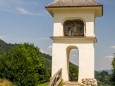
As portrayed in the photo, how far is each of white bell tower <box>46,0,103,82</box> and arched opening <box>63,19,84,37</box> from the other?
18 cm

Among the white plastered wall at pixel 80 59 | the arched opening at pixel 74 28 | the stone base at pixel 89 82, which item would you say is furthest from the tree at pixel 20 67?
the stone base at pixel 89 82

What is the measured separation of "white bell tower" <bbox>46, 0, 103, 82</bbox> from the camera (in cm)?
1859

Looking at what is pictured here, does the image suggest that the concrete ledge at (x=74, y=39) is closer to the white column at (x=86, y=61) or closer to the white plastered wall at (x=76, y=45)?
the white plastered wall at (x=76, y=45)

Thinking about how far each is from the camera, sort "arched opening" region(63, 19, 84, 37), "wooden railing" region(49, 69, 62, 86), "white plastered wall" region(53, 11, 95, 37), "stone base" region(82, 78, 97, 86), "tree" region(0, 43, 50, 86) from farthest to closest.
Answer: "tree" region(0, 43, 50, 86) < "arched opening" region(63, 19, 84, 37) < "white plastered wall" region(53, 11, 95, 37) < "stone base" region(82, 78, 97, 86) < "wooden railing" region(49, 69, 62, 86)

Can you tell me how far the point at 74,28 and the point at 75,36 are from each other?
99 centimetres

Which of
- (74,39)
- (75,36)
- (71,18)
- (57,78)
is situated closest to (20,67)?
(75,36)

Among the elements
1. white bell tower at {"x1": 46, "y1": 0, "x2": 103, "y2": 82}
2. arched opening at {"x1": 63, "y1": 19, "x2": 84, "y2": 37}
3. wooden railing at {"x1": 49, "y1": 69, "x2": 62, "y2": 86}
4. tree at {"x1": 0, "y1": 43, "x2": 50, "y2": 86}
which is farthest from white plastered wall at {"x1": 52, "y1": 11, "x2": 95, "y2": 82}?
tree at {"x1": 0, "y1": 43, "x2": 50, "y2": 86}

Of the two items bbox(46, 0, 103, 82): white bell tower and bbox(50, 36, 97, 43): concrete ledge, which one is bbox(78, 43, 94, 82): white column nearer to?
bbox(46, 0, 103, 82): white bell tower

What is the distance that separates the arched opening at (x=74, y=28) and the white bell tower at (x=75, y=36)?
7.2 inches

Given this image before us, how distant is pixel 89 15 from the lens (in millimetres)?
18969

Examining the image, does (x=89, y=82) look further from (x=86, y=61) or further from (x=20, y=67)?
(x=20, y=67)

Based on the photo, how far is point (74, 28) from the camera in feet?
66.2

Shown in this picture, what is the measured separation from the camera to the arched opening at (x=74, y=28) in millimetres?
19953

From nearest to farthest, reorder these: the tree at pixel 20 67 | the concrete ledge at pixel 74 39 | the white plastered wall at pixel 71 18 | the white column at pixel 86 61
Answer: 1. the white column at pixel 86 61
2. the concrete ledge at pixel 74 39
3. the white plastered wall at pixel 71 18
4. the tree at pixel 20 67
